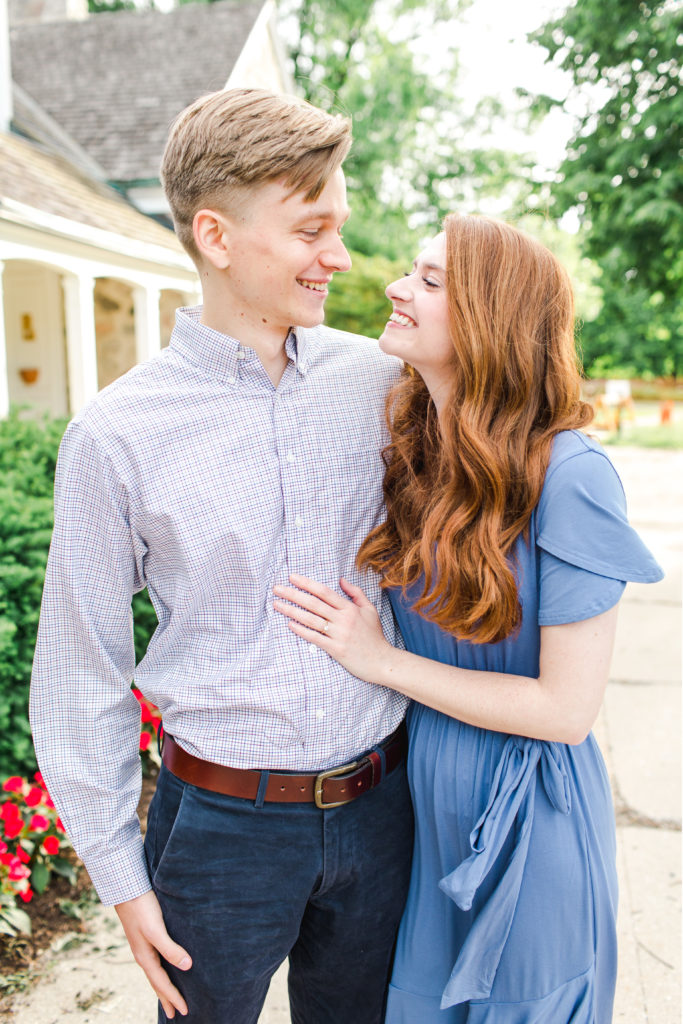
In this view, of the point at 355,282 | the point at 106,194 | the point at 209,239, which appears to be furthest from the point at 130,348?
the point at 209,239

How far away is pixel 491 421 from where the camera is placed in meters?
1.78

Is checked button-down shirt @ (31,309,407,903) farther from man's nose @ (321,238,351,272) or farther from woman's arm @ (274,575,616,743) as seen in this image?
man's nose @ (321,238,351,272)

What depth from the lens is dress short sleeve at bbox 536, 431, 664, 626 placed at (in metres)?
1.60

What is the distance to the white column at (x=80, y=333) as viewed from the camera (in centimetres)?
873

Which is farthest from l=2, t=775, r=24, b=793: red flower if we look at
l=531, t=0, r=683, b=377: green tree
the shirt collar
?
l=531, t=0, r=683, b=377: green tree

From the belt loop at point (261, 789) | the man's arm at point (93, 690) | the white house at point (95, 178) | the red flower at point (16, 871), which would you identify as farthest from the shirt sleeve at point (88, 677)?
the white house at point (95, 178)

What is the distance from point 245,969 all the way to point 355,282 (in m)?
16.3

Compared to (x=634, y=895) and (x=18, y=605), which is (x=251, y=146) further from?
(x=634, y=895)

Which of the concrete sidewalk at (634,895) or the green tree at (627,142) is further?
the green tree at (627,142)

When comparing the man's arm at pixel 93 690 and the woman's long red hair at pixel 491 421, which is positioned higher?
the woman's long red hair at pixel 491 421

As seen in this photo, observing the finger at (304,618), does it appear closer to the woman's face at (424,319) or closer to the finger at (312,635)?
the finger at (312,635)

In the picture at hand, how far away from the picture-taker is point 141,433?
166 cm

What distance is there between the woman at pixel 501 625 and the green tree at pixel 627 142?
707 cm

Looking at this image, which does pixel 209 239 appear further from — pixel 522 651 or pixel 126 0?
pixel 126 0
